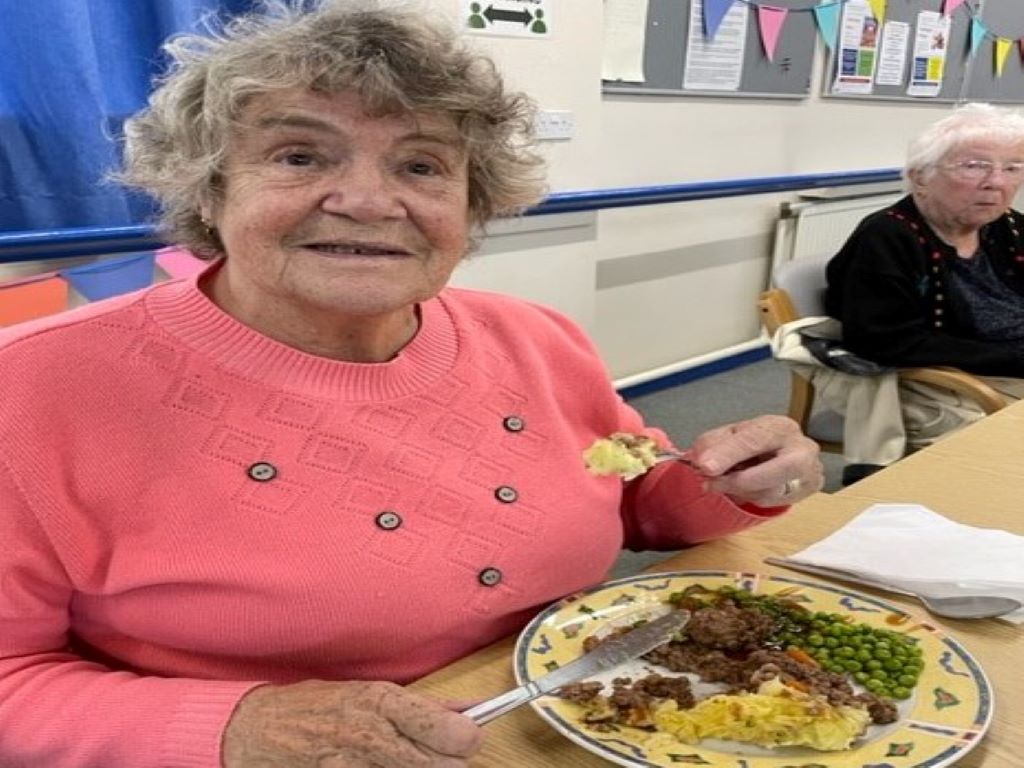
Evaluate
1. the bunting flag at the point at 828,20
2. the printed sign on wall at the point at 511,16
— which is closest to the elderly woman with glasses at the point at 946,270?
the printed sign on wall at the point at 511,16

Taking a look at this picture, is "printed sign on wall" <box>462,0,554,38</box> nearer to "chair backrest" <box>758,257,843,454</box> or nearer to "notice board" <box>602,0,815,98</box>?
"notice board" <box>602,0,815,98</box>

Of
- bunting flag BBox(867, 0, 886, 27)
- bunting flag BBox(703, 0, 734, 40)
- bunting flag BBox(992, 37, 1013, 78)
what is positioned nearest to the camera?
bunting flag BBox(703, 0, 734, 40)

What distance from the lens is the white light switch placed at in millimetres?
2963

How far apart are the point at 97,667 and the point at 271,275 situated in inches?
15.8

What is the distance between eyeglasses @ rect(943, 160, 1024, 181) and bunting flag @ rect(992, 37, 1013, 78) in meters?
3.10

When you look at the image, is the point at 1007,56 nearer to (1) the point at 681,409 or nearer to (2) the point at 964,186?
(1) the point at 681,409

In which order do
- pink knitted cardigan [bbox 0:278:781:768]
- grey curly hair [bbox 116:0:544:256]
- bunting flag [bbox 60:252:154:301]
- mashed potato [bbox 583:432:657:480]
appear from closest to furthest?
pink knitted cardigan [bbox 0:278:781:768] < grey curly hair [bbox 116:0:544:256] < mashed potato [bbox 583:432:657:480] < bunting flag [bbox 60:252:154:301]

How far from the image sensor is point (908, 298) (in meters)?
2.48

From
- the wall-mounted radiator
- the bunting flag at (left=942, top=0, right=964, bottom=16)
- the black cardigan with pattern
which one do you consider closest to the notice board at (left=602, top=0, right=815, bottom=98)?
the wall-mounted radiator

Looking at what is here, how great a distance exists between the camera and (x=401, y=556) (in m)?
0.91

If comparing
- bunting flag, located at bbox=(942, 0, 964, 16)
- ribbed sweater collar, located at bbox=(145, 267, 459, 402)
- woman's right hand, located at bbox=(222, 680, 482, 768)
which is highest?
bunting flag, located at bbox=(942, 0, 964, 16)

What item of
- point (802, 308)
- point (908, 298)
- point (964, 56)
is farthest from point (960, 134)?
point (964, 56)

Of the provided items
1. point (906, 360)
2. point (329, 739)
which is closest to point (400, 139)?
point (329, 739)

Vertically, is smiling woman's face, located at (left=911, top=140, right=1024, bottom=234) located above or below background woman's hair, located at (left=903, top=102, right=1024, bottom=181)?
below
